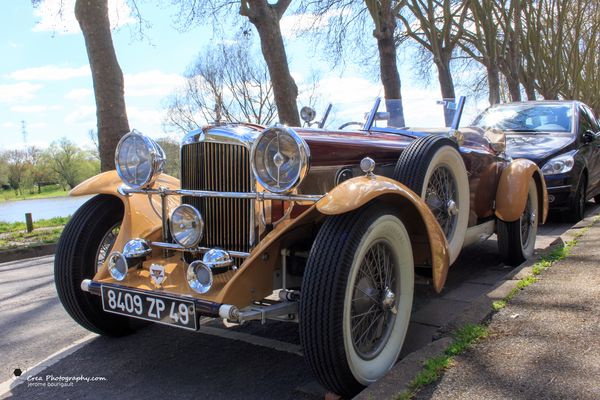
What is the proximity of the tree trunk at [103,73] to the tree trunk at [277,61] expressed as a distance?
9.89 ft

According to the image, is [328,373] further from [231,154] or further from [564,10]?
[564,10]

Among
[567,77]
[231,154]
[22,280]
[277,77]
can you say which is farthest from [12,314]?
[567,77]

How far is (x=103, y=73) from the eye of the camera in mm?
8789

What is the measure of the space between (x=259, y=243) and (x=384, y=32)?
38.2 feet

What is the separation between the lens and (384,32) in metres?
13.1

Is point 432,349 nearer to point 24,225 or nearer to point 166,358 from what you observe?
point 166,358

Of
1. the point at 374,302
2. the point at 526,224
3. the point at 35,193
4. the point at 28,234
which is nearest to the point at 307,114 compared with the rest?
the point at 374,302

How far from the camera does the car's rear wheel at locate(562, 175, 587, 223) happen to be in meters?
6.90

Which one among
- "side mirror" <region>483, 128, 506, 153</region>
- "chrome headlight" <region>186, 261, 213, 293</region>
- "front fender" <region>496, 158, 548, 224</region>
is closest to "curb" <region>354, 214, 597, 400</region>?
"front fender" <region>496, 158, 548, 224</region>

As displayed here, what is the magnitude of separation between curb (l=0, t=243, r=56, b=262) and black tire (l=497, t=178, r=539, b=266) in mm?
7282

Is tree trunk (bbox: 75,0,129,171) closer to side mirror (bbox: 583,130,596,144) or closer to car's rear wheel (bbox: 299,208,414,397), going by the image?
car's rear wheel (bbox: 299,208,414,397)

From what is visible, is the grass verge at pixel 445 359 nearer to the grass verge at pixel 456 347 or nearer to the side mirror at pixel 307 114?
the grass verge at pixel 456 347

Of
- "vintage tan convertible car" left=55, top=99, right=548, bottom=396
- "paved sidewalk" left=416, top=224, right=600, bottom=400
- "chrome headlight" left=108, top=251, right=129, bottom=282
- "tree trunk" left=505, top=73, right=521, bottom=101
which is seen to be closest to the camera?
"paved sidewalk" left=416, top=224, right=600, bottom=400

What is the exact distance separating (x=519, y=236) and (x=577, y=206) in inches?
119
